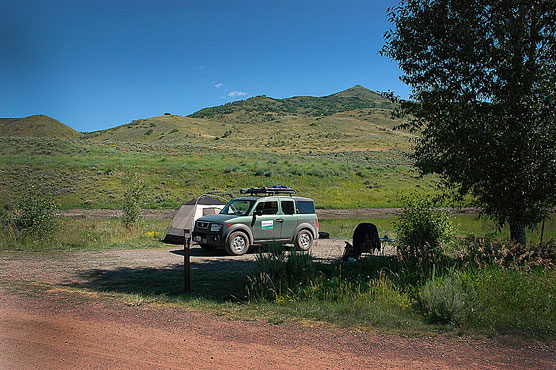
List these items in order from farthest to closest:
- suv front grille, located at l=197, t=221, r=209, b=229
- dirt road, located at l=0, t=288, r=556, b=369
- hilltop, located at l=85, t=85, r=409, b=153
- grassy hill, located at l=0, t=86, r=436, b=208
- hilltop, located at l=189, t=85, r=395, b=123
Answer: hilltop, located at l=189, t=85, r=395, b=123, hilltop, located at l=85, t=85, r=409, b=153, grassy hill, located at l=0, t=86, r=436, b=208, suv front grille, located at l=197, t=221, r=209, b=229, dirt road, located at l=0, t=288, r=556, b=369

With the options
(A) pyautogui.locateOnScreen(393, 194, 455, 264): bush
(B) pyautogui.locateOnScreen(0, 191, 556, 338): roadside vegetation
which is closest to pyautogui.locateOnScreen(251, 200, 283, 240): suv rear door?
(B) pyautogui.locateOnScreen(0, 191, 556, 338): roadside vegetation

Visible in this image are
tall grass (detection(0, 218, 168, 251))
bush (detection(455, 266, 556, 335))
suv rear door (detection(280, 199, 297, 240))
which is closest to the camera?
bush (detection(455, 266, 556, 335))

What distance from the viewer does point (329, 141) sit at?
8025cm

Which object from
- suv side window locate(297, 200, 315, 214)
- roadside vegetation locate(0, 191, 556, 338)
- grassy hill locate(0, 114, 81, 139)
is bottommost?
roadside vegetation locate(0, 191, 556, 338)

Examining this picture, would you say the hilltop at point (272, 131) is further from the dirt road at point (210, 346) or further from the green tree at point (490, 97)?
the dirt road at point (210, 346)

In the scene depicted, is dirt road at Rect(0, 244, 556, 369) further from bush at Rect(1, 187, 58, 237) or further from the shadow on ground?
bush at Rect(1, 187, 58, 237)

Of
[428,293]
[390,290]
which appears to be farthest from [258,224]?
[428,293]

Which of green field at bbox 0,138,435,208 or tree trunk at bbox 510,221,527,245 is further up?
green field at bbox 0,138,435,208

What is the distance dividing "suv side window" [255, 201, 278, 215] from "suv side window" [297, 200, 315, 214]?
961 millimetres

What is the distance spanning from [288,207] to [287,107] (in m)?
141

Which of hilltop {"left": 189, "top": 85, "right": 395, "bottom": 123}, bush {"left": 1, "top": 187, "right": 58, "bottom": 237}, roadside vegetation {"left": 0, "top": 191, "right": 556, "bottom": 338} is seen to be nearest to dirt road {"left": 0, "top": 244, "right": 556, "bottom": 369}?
roadside vegetation {"left": 0, "top": 191, "right": 556, "bottom": 338}

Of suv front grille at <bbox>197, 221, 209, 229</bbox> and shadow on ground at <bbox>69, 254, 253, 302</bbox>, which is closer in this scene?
shadow on ground at <bbox>69, 254, 253, 302</bbox>

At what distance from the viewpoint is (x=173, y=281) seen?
8.91m

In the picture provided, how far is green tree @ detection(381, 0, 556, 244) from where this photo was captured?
26.6 feet
